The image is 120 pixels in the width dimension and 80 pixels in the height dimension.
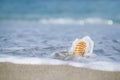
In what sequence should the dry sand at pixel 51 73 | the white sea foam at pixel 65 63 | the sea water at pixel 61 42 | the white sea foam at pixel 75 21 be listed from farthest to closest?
1. the white sea foam at pixel 75 21
2. the sea water at pixel 61 42
3. the white sea foam at pixel 65 63
4. the dry sand at pixel 51 73

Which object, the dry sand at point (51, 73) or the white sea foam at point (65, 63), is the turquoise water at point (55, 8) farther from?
the dry sand at point (51, 73)

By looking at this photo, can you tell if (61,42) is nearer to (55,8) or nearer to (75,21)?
(75,21)

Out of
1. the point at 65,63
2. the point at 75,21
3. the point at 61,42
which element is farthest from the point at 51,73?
the point at 75,21

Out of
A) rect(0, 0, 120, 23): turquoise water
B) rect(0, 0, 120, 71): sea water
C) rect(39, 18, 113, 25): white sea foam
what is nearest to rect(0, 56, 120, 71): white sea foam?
rect(0, 0, 120, 71): sea water

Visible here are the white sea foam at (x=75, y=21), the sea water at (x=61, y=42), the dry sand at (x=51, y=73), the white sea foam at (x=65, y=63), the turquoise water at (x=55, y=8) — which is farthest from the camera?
the turquoise water at (x=55, y=8)

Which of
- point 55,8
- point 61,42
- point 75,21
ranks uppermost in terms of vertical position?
point 55,8

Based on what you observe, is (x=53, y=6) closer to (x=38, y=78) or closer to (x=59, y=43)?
(x=59, y=43)

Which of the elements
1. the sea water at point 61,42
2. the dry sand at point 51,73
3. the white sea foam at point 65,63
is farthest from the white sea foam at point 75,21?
the dry sand at point 51,73

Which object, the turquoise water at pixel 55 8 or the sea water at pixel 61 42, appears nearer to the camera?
the sea water at pixel 61 42

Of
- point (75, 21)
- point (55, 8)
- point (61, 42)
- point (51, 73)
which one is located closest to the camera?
point (51, 73)

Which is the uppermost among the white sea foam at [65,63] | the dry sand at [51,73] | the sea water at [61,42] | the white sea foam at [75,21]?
the white sea foam at [75,21]
